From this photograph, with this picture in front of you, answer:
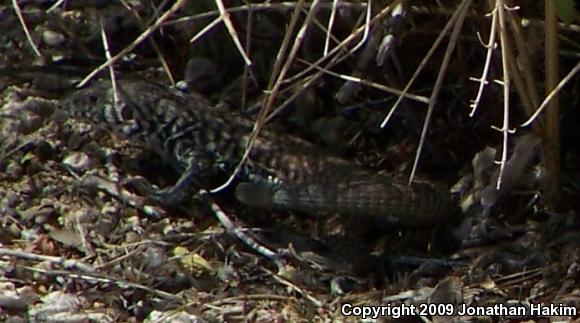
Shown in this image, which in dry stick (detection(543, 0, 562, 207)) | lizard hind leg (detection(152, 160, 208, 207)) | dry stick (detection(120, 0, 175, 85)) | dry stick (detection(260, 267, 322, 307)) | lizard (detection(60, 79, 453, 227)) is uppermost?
dry stick (detection(543, 0, 562, 207))

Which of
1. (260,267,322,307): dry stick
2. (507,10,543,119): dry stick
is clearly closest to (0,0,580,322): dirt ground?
(260,267,322,307): dry stick

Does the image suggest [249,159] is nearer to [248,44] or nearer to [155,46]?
[155,46]

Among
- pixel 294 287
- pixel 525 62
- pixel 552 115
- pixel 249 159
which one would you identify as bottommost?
pixel 294 287

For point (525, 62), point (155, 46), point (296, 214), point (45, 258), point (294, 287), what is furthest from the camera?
point (155, 46)

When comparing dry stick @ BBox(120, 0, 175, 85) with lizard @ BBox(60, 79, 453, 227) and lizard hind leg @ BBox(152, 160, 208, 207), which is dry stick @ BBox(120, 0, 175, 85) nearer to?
lizard @ BBox(60, 79, 453, 227)

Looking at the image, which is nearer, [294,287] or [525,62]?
[525,62]

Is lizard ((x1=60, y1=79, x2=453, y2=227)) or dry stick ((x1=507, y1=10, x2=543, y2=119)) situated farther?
lizard ((x1=60, y1=79, x2=453, y2=227))

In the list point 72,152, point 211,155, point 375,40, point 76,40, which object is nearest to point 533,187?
point 375,40

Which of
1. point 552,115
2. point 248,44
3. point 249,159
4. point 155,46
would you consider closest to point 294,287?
point 249,159
